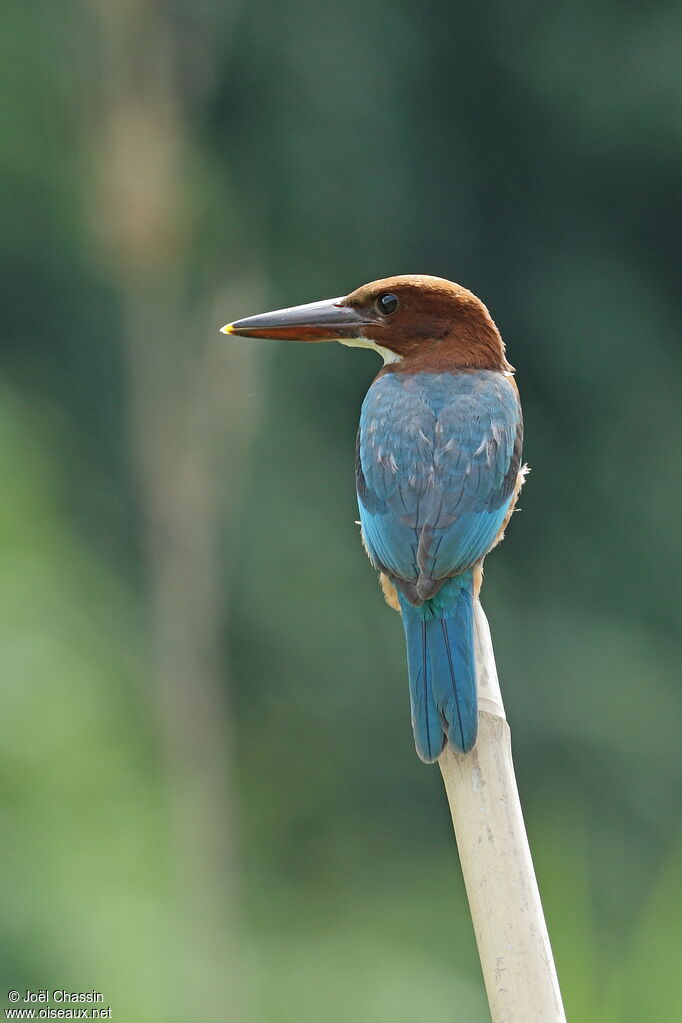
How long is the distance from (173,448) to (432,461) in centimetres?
107

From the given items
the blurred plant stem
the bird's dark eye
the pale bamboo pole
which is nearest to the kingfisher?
the bird's dark eye

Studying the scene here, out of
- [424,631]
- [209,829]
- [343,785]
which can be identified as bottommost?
[343,785]

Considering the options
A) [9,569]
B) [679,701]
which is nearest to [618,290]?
[679,701]

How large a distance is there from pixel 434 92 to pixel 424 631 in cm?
393

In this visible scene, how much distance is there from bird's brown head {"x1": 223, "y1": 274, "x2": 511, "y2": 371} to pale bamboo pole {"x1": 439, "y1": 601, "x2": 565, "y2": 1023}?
1.15 metres

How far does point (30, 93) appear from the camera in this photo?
217 inches

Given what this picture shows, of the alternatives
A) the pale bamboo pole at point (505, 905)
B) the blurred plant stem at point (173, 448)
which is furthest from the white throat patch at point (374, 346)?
the pale bamboo pole at point (505, 905)

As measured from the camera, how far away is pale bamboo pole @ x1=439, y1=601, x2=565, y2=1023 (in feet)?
4.80

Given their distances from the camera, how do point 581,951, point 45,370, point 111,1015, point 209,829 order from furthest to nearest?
point 45,370, point 209,829, point 111,1015, point 581,951

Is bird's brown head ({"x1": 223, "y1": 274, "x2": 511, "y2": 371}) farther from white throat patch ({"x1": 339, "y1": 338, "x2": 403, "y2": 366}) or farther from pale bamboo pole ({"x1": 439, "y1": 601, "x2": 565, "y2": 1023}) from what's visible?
pale bamboo pole ({"x1": 439, "y1": 601, "x2": 565, "y2": 1023})

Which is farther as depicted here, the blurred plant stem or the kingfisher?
the blurred plant stem

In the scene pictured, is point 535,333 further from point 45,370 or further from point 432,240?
point 45,370

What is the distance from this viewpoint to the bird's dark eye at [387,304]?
2.62 meters

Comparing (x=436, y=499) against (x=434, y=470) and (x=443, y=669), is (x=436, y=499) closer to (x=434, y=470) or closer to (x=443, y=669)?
(x=434, y=470)
